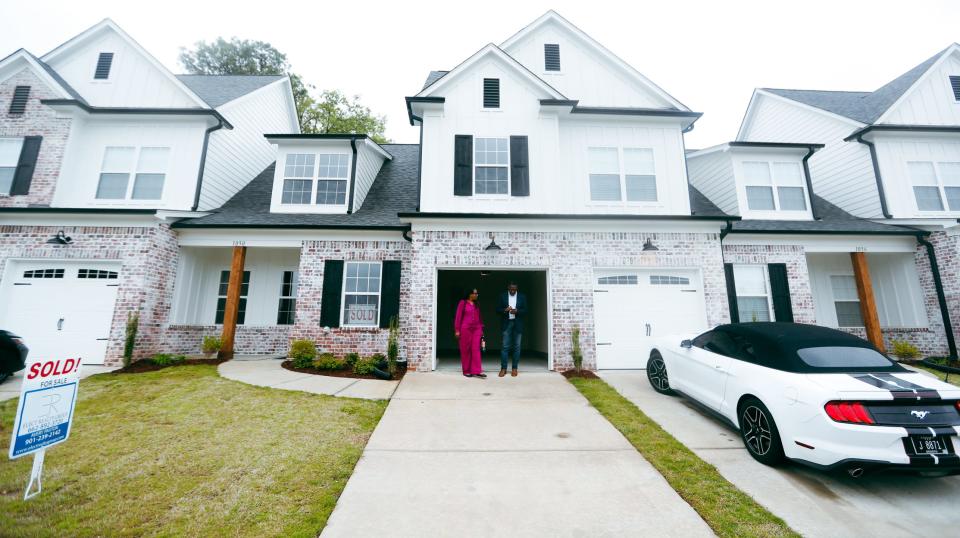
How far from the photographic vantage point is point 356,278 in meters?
9.68

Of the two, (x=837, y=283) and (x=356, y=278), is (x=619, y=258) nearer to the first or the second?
(x=356, y=278)

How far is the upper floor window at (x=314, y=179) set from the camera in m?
10.7

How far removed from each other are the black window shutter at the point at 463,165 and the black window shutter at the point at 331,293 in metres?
3.76

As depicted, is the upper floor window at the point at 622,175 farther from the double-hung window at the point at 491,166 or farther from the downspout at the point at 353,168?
the downspout at the point at 353,168

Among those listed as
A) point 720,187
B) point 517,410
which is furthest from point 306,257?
point 720,187

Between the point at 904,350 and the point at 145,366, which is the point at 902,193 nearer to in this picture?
the point at 904,350

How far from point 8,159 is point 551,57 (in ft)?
51.5

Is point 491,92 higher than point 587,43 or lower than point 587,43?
lower

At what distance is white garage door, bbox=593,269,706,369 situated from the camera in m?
8.68

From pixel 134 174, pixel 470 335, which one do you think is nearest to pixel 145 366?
pixel 134 174

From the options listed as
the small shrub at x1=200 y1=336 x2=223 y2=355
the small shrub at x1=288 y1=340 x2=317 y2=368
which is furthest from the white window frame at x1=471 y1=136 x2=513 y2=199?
the small shrub at x1=200 y1=336 x2=223 y2=355

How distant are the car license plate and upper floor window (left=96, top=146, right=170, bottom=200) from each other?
15.1 meters

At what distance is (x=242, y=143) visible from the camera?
12305 millimetres

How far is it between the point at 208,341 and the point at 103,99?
8.27 m
